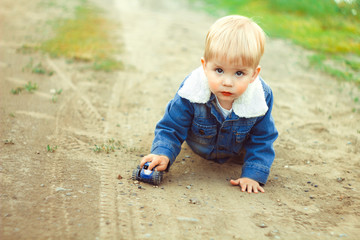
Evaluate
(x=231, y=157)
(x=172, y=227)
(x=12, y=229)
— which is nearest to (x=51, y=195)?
(x=12, y=229)

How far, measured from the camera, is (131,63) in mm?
5461

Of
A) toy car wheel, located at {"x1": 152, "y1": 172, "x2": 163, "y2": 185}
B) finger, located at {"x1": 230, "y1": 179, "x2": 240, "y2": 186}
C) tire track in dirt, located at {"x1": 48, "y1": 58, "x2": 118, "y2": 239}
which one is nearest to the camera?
tire track in dirt, located at {"x1": 48, "y1": 58, "x2": 118, "y2": 239}

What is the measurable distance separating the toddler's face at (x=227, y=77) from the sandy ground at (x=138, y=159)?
2.47ft

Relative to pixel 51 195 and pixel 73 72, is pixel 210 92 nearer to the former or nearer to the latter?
pixel 51 195

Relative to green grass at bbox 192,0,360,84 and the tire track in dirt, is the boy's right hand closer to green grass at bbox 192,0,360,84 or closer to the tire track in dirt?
the tire track in dirt

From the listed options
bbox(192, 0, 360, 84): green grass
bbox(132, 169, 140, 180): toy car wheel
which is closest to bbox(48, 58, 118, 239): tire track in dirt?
bbox(132, 169, 140, 180): toy car wheel

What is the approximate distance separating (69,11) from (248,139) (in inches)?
240

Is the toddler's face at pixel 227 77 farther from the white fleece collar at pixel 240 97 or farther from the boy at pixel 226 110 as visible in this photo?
the white fleece collar at pixel 240 97

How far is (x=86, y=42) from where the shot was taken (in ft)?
19.7

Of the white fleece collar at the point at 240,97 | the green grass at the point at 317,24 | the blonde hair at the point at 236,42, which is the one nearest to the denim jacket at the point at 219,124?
the white fleece collar at the point at 240,97

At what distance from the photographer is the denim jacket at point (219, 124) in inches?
109

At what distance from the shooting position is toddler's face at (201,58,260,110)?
2512 mm

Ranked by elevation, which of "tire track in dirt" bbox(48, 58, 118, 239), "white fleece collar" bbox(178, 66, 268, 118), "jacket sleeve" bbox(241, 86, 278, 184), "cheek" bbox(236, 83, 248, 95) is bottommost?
"tire track in dirt" bbox(48, 58, 118, 239)

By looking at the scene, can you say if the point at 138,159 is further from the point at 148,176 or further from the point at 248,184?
the point at 248,184
